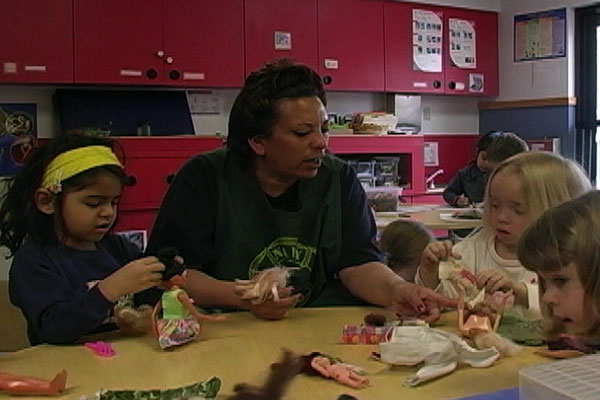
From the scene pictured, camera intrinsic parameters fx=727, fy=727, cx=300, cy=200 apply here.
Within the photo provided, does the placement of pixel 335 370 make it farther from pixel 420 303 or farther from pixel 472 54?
pixel 472 54

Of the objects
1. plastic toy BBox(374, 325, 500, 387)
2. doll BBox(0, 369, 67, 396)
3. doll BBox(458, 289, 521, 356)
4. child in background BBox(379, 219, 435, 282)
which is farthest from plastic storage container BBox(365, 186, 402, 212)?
doll BBox(0, 369, 67, 396)

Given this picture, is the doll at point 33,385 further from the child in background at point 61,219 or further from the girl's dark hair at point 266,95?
the girl's dark hair at point 266,95

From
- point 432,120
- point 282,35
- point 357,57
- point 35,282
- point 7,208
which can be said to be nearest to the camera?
point 35,282

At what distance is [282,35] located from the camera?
501 centimetres

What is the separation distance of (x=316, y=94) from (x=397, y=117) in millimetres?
3907

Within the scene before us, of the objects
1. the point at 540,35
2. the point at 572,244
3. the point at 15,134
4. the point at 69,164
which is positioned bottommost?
the point at 572,244

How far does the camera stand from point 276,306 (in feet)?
Result: 4.92

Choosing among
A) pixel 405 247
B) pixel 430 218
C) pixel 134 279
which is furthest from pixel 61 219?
pixel 430 218

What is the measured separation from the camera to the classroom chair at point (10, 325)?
5.59ft

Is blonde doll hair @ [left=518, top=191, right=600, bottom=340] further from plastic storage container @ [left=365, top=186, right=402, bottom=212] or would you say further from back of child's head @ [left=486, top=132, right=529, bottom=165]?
back of child's head @ [left=486, top=132, right=529, bottom=165]

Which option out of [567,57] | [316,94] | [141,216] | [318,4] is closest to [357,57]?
[318,4]

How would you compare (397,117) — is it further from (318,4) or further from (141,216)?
(141,216)

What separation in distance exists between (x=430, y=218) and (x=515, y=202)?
5.77 ft

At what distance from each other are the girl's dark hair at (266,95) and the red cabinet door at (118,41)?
2.61m
